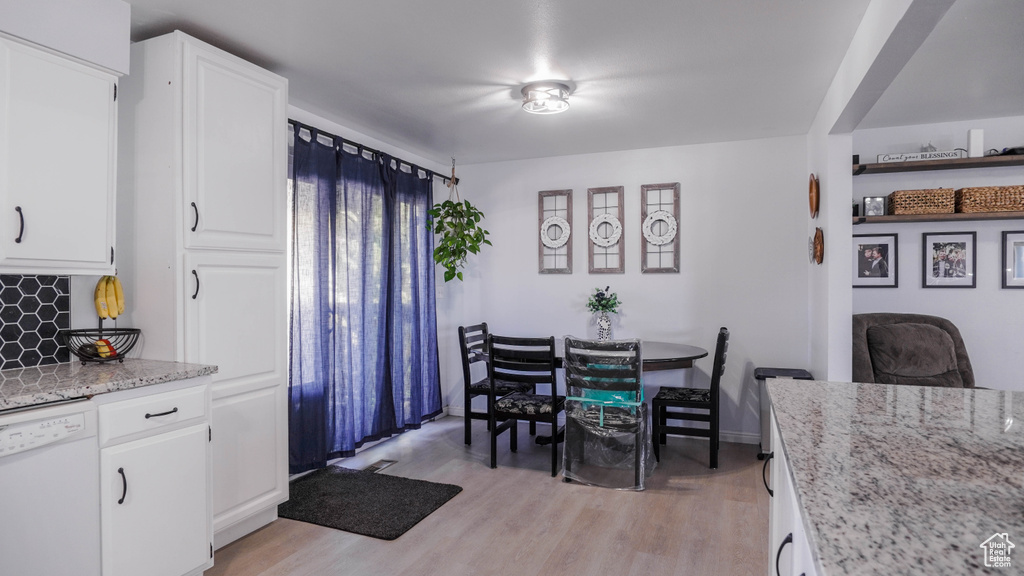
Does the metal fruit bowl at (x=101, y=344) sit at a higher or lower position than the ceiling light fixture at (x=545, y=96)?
lower

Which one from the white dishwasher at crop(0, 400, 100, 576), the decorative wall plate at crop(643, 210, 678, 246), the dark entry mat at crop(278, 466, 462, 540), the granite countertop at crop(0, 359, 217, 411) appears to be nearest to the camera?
the white dishwasher at crop(0, 400, 100, 576)

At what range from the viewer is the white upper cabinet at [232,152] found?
2443mm

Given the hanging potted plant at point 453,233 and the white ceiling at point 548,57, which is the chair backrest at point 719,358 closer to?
the white ceiling at point 548,57

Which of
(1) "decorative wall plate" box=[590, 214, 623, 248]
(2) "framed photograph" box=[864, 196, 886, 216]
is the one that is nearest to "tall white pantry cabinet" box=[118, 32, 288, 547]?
(1) "decorative wall plate" box=[590, 214, 623, 248]

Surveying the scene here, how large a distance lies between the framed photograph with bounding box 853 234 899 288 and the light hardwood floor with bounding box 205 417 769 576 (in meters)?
1.58

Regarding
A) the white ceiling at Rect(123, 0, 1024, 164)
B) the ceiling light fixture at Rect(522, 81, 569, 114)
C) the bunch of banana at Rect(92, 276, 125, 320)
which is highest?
the white ceiling at Rect(123, 0, 1024, 164)

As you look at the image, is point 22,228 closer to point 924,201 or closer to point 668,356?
point 668,356

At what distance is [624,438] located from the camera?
3.42 metres

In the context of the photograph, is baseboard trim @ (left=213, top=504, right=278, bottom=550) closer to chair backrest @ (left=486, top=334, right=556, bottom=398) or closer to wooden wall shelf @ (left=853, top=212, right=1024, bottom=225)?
chair backrest @ (left=486, top=334, right=556, bottom=398)

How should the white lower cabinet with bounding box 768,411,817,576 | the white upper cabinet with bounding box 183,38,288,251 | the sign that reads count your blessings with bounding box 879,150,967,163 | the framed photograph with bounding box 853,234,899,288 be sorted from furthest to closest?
the framed photograph with bounding box 853,234,899,288, the sign that reads count your blessings with bounding box 879,150,967,163, the white upper cabinet with bounding box 183,38,288,251, the white lower cabinet with bounding box 768,411,817,576

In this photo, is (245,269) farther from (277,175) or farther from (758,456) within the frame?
(758,456)

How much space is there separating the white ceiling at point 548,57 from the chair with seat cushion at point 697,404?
1.55 meters

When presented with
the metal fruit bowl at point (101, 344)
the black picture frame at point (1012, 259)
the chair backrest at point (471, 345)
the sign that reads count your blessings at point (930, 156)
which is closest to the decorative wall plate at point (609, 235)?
the chair backrest at point (471, 345)

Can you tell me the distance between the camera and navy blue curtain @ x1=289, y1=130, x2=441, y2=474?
3.50 meters
